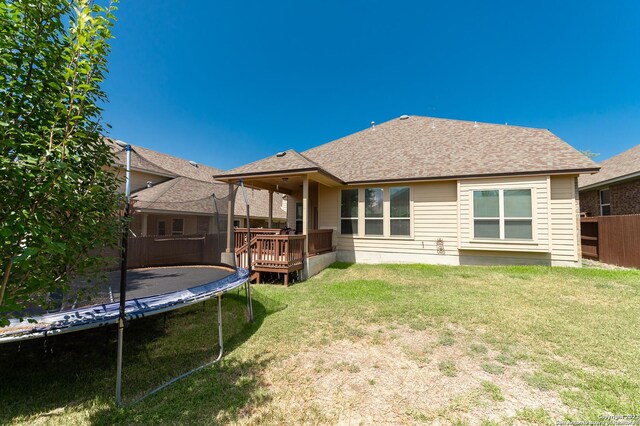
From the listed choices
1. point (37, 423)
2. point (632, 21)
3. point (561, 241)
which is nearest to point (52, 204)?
point (37, 423)

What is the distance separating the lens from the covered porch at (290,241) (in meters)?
6.88

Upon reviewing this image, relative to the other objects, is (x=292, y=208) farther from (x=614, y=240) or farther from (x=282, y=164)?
(x=614, y=240)

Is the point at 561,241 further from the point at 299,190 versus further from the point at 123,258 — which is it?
the point at 123,258

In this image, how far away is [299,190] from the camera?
1098cm

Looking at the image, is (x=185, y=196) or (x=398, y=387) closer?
(x=398, y=387)

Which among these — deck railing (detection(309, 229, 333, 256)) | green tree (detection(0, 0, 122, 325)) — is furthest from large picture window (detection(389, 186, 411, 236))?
green tree (detection(0, 0, 122, 325))

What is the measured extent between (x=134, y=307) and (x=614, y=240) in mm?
13645

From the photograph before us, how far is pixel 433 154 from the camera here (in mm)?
10055

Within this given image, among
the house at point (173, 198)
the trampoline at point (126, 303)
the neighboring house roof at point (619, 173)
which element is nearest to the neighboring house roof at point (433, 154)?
the house at point (173, 198)

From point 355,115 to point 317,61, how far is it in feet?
20.1

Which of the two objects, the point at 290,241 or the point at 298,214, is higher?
the point at 298,214

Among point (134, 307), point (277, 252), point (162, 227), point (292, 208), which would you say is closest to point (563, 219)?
point (277, 252)

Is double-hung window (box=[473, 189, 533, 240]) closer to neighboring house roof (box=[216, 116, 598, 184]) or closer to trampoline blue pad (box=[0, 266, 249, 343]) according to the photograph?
neighboring house roof (box=[216, 116, 598, 184])

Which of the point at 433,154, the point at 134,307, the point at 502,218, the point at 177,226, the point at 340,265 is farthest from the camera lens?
the point at 177,226
